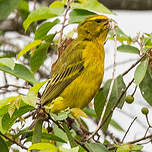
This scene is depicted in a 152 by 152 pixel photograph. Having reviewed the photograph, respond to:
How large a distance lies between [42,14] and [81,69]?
0.57 m

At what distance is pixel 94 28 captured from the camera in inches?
147

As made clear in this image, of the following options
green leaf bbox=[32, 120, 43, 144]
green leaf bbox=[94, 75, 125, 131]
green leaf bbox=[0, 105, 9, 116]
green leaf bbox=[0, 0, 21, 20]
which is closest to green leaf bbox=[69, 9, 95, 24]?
green leaf bbox=[94, 75, 125, 131]

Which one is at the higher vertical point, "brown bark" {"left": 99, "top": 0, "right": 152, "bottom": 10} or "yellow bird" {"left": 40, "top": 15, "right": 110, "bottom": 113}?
"brown bark" {"left": 99, "top": 0, "right": 152, "bottom": 10}

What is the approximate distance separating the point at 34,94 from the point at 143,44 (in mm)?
1065

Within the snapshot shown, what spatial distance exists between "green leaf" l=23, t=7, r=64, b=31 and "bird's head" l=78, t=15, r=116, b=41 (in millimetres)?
340

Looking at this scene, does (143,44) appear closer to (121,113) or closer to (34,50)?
(34,50)

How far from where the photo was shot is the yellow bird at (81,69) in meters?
3.43

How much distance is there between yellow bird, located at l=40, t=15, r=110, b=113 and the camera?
343 cm

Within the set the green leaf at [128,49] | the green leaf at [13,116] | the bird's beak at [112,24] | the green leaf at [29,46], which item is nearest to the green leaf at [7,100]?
the green leaf at [13,116]

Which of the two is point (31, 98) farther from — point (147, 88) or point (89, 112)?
point (89, 112)

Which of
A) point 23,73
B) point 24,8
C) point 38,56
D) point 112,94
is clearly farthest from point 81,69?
point 24,8

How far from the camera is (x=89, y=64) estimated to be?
3578mm

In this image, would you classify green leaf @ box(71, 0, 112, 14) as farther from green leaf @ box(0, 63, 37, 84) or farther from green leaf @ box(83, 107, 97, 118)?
green leaf @ box(83, 107, 97, 118)

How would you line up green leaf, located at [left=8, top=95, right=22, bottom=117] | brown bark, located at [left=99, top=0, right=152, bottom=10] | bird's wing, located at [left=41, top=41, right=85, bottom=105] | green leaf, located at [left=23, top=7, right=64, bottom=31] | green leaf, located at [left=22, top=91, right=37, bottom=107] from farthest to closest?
brown bark, located at [left=99, top=0, right=152, bottom=10] < bird's wing, located at [left=41, top=41, right=85, bottom=105] < green leaf, located at [left=23, top=7, right=64, bottom=31] < green leaf, located at [left=8, top=95, right=22, bottom=117] < green leaf, located at [left=22, top=91, right=37, bottom=107]
